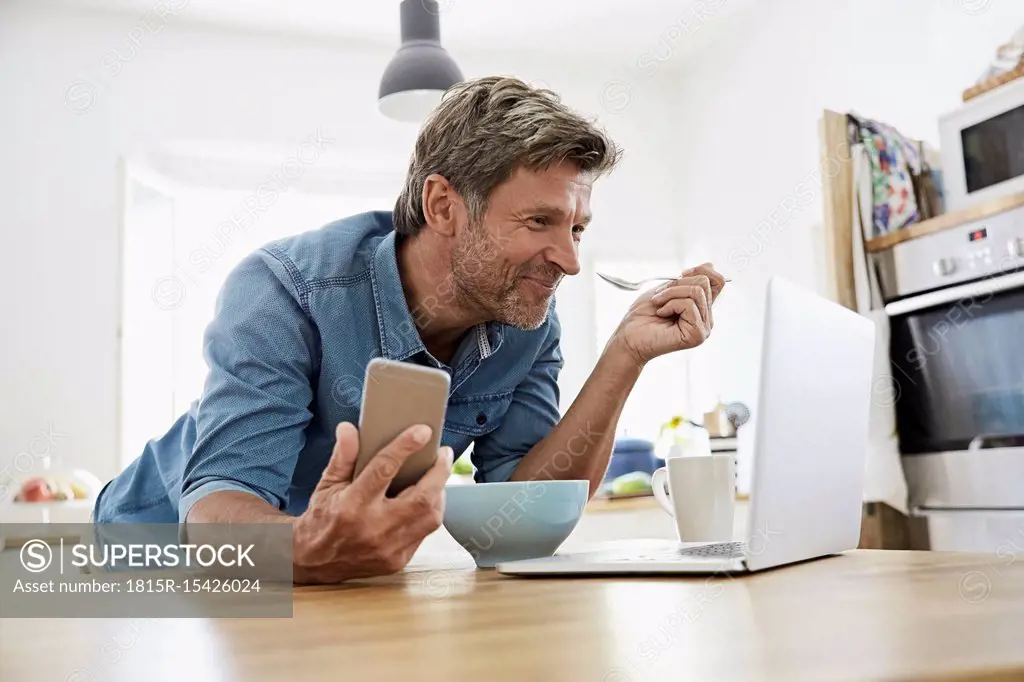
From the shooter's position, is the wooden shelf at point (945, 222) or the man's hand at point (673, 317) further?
the wooden shelf at point (945, 222)

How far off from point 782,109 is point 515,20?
3.70 ft

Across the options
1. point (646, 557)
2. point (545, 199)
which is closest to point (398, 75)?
point (545, 199)

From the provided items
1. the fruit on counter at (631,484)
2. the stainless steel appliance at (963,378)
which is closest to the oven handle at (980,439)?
the stainless steel appliance at (963,378)

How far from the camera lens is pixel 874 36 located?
10.4 ft

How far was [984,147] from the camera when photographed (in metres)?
2.37

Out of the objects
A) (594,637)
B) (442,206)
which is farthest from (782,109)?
(594,637)

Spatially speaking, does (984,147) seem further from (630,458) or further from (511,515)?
(511,515)

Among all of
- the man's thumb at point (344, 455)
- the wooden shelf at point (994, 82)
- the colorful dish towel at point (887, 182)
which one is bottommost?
the man's thumb at point (344, 455)

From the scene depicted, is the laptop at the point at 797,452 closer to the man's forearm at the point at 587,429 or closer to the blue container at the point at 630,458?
the man's forearm at the point at 587,429

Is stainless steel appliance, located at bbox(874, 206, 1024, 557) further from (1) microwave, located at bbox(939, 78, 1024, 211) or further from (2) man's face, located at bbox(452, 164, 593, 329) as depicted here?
(2) man's face, located at bbox(452, 164, 593, 329)

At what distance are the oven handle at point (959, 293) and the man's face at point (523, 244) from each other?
4.32ft

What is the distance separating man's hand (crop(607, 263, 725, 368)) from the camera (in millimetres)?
1188

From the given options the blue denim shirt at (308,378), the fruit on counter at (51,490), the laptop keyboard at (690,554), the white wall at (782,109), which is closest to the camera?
the laptop keyboard at (690,554)

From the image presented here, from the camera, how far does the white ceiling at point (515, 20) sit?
360cm
